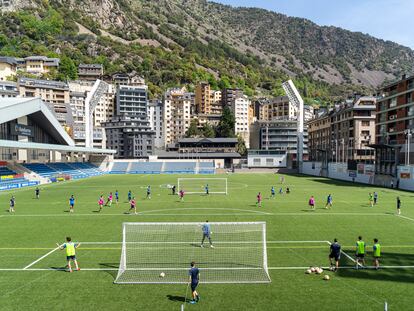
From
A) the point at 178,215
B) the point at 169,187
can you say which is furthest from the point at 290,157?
the point at 178,215

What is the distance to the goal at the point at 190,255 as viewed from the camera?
49.2 feet

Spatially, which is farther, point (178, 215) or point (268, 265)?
point (178, 215)

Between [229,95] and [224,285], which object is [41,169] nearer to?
[224,285]

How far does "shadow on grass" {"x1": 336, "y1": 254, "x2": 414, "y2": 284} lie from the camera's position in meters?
14.7

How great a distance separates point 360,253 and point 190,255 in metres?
8.70

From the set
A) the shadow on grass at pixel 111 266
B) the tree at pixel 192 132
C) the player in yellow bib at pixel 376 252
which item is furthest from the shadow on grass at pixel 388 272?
the tree at pixel 192 132

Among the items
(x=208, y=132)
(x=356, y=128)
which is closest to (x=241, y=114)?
(x=208, y=132)

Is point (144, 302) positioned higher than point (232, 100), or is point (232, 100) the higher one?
point (232, 100)

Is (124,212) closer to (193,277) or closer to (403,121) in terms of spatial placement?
(193,277)

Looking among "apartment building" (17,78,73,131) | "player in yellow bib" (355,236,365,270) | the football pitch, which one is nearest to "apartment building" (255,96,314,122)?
"apartment building" (17,78,73,131)

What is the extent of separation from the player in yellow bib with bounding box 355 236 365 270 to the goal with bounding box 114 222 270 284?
4.50 meters

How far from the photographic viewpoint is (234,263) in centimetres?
1675

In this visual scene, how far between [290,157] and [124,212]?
83275 millimetres

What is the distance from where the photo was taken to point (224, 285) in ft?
46.1
